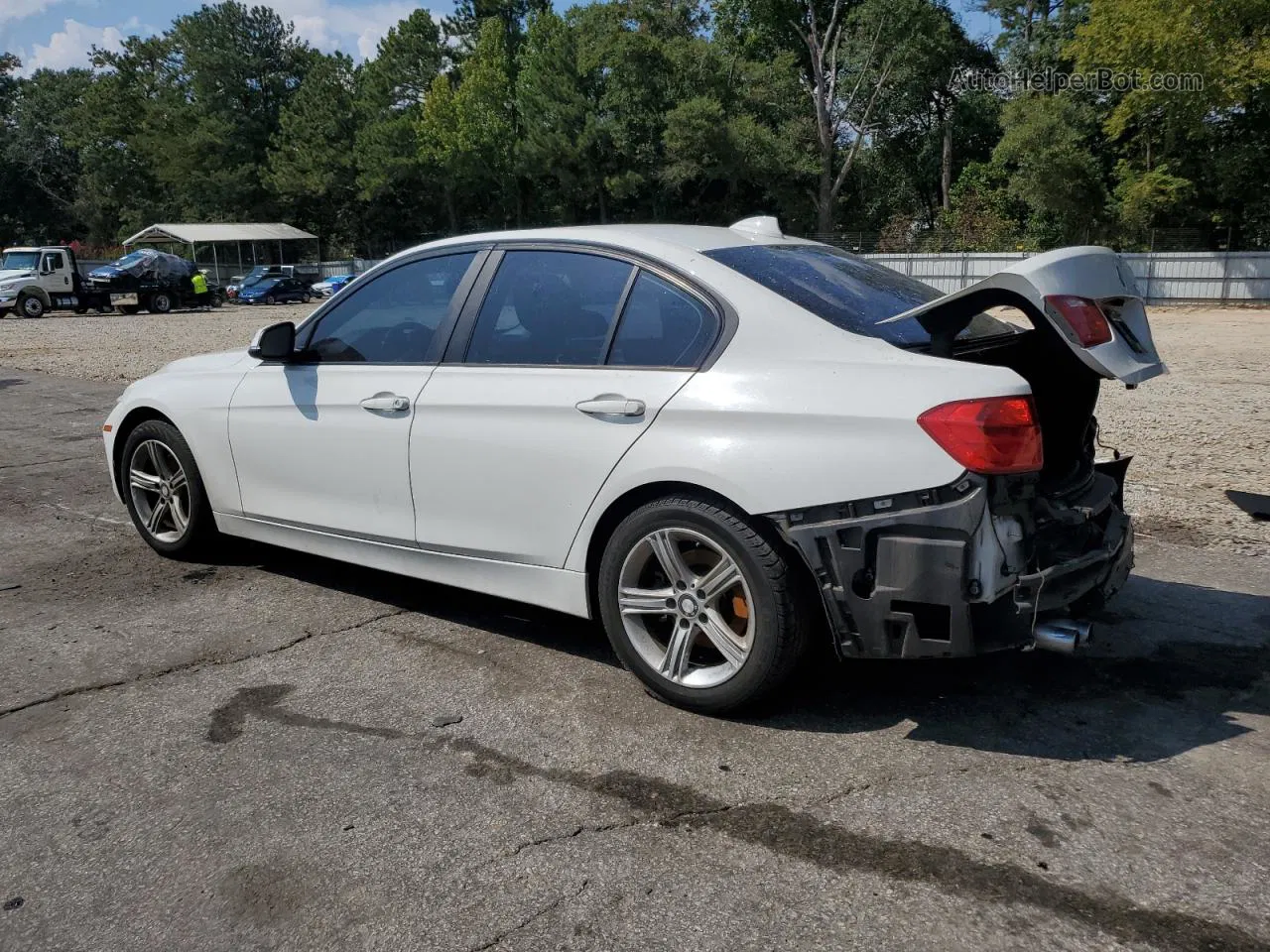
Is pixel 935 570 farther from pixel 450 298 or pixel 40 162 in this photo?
pixel 40 162

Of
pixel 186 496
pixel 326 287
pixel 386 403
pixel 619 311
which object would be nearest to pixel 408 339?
pixel 386 403

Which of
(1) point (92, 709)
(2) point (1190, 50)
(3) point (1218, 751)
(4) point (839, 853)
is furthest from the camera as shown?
(2) point (1190, 50)

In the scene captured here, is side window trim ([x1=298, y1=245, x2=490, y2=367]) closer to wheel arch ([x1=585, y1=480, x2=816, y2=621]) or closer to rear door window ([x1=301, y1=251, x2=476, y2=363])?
rear door window ([x1=301, y1=251, x2=476, y2=363])

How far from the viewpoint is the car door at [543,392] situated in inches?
143

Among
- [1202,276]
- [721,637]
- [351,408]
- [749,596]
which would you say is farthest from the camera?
[1202,276]

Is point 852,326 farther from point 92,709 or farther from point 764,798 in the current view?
point 92,709

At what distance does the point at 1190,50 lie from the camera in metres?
32.1

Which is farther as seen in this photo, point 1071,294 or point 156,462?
point 156,462

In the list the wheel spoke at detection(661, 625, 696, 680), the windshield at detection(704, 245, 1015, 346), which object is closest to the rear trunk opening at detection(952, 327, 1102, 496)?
the windshield at detection(704, 245, 1015, 346)

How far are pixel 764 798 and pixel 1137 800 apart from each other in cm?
104

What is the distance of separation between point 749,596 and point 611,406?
798 millimetres

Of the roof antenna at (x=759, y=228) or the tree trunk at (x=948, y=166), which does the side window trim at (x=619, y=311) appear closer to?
the roof antenna at (x=759, y=228)

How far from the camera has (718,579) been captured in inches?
135

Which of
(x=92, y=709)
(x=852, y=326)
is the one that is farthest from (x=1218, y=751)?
(x=92, y=709)
